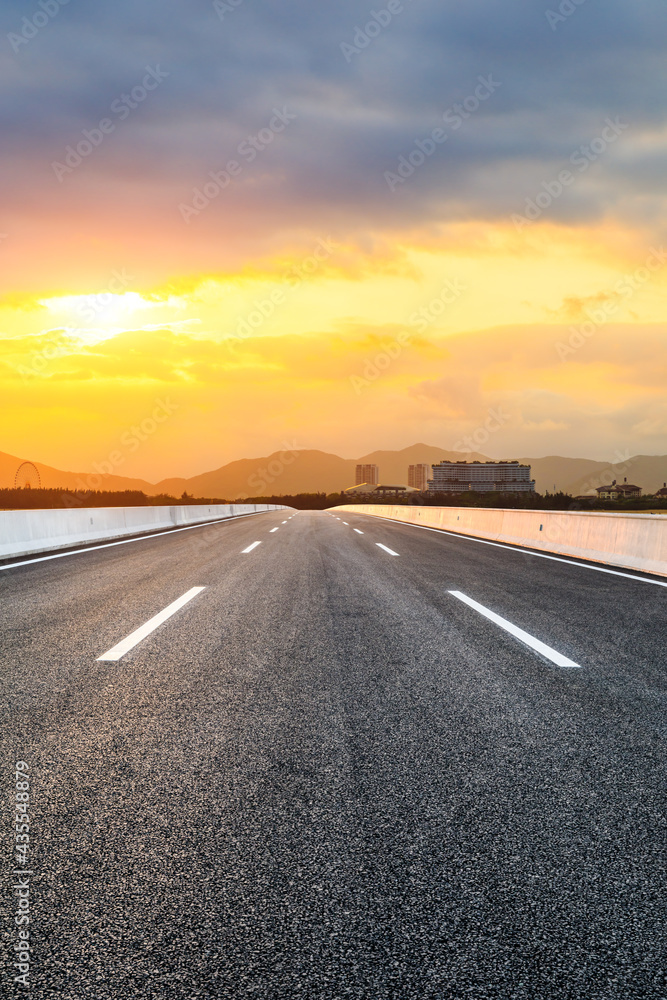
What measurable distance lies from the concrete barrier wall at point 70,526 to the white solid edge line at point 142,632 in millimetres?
6381

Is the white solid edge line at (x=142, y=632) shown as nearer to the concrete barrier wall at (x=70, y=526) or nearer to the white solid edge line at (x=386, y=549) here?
the white solid edge line at (x=386, y=549)

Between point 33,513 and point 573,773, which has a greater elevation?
point 33,513

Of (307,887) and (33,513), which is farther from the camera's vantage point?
(33,513)

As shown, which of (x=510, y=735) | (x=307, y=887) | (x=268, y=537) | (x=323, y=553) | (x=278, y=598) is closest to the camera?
(x=307, y=887)

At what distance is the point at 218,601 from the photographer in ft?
24.4

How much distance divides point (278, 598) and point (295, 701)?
359cm

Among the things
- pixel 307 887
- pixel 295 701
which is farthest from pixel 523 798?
pixel 295 701

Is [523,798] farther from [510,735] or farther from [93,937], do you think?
[93,937]

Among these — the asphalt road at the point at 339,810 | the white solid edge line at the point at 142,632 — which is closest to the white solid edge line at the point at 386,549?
the white solid edge line at the point at 142,632

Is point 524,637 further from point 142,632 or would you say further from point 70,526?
point 70,526

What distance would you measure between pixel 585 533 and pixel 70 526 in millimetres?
11098

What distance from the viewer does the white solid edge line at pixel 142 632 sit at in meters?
5.16

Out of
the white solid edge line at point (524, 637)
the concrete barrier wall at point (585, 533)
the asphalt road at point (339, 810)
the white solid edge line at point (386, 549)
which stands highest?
the concrete barrier wall at point (585, 533)

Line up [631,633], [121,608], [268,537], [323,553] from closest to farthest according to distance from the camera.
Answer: [631,633] → [121,608] → [323,553] → [268,537]
